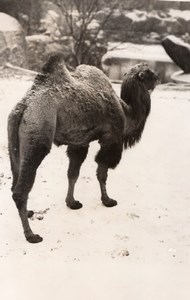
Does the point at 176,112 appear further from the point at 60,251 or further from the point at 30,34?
the point at 30,34

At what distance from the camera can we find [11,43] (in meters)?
15.7

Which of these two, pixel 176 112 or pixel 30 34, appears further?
pixel 30 34

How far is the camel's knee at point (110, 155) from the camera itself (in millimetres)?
5160

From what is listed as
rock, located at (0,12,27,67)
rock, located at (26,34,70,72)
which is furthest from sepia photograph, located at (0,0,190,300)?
rock, located at (26,34,70,72)

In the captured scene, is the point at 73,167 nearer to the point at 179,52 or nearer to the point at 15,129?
the point at 15,129

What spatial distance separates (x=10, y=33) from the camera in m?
15.8

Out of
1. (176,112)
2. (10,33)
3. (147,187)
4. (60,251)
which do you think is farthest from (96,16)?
(60,251)

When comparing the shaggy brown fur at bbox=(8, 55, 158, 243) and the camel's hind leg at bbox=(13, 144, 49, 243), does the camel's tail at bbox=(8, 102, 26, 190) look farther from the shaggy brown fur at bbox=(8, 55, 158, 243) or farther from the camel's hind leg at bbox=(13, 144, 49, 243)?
the camel's hind leg at bbox=(13, 144, 49, 243)

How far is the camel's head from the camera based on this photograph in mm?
5141

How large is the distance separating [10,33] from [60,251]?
1251 centimetres

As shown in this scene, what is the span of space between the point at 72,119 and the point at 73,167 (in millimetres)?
949

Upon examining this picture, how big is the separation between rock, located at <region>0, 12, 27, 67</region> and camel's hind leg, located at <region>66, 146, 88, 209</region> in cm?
968

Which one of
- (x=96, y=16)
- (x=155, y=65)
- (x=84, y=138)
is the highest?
(x=84, y=138)

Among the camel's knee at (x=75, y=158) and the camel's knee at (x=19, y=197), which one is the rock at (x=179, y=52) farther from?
the camel's knee at (x=19, y=197)
